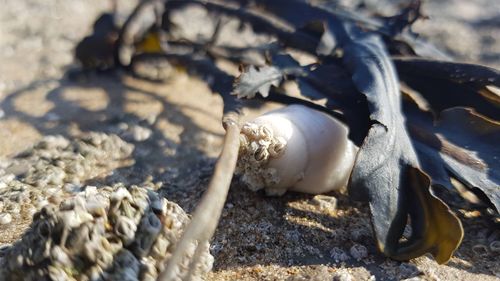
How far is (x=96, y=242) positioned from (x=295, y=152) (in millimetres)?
677

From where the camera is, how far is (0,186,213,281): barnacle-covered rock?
116cm

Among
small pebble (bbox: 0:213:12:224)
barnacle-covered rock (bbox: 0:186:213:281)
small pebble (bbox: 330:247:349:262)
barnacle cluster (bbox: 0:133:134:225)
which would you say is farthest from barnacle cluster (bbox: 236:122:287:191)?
small pebble (bbox: 0:213:12:224)

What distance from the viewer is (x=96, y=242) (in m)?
1.17

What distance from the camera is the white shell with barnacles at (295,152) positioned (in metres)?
1.63

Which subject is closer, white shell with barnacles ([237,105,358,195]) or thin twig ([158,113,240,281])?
thin twig ([158,113,240,281])

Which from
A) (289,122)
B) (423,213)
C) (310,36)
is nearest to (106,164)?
(289,122)

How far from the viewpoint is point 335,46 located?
6.94ft

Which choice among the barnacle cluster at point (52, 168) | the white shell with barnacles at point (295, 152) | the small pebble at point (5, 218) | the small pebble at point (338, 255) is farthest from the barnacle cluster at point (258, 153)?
the small pebble at point (5, 218)

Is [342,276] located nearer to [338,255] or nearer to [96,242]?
[338,255]

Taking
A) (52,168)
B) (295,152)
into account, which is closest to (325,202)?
(295,152)

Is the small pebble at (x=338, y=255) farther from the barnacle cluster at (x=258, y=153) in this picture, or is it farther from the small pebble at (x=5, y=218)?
the small pebble at (x=5, y=218)

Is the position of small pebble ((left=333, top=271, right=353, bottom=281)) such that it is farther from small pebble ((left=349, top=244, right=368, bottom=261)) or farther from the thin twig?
the thin twig

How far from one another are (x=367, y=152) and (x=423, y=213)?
205 mm

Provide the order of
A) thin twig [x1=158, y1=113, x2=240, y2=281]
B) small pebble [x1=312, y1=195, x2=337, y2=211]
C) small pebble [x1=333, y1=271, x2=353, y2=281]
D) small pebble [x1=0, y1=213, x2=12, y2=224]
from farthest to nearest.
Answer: small pebble [x1=312, y1=195, x2=337, y2=211] → small pebble [x1=0, y1=213, x2=12, y2=224] → small pebble [x1=333, y1=271, x2=353, y2=281] → thin twig [x1=158, y1=113, x2=240, y2=281]
